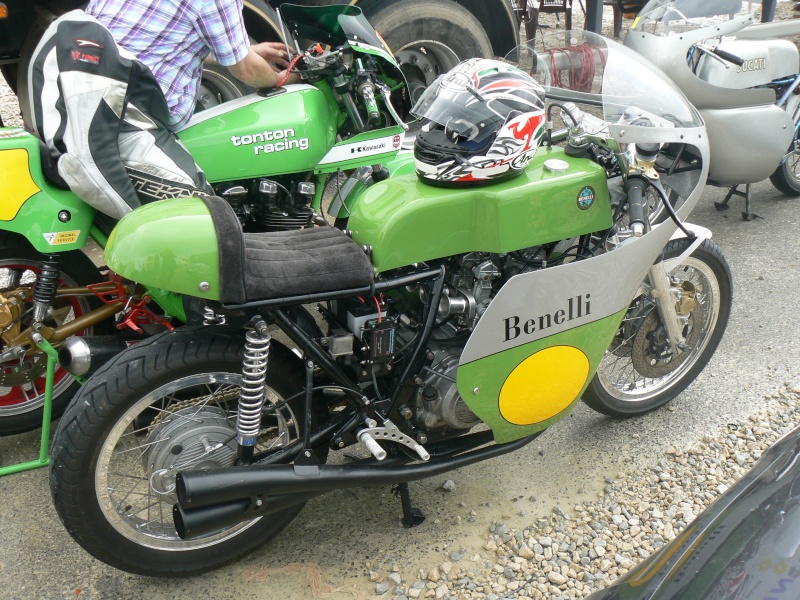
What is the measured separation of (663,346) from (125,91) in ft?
7.60

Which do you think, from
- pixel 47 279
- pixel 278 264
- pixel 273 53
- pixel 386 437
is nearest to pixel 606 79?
pixel 278 264

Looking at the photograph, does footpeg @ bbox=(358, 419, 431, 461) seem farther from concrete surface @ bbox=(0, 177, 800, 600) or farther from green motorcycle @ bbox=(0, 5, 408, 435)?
green motorcycle @ bbox=(0, 5, 408, 435)

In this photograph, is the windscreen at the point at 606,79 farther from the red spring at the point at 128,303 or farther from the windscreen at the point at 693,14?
the windscreen at the point at 693,14

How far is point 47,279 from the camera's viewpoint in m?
2.99

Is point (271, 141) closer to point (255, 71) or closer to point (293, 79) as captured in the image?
point (255, 71)

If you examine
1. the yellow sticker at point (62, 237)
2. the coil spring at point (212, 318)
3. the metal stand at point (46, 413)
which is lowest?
the metal stand at point (46, 413)

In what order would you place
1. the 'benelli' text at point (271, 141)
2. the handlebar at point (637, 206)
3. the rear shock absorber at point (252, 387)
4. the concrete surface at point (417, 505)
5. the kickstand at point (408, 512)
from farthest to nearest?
the 'benelli' text at point (271, 141) < the kickstand at point (408, 512) < the concrete surface at point (417, 505) < the handlebar at point (637, 206) < the rear shock absorber at point (252, 387)

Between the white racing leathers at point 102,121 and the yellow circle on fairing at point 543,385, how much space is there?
1438mm

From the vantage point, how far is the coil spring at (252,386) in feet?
7.20

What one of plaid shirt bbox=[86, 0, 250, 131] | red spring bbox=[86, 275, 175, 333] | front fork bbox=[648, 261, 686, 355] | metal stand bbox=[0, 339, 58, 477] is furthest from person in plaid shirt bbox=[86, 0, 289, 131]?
front fork bbox=[648, 261, 686, 355]

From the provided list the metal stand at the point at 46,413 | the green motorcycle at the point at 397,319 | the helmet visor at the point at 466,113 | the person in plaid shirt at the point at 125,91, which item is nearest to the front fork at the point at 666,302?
the green motorcycle at the point at 397,319

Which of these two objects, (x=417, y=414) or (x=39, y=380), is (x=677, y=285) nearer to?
(x=417, y=414)

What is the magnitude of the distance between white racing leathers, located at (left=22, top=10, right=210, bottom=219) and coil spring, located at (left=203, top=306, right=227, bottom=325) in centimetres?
77

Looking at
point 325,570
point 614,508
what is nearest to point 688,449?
point 614,508
